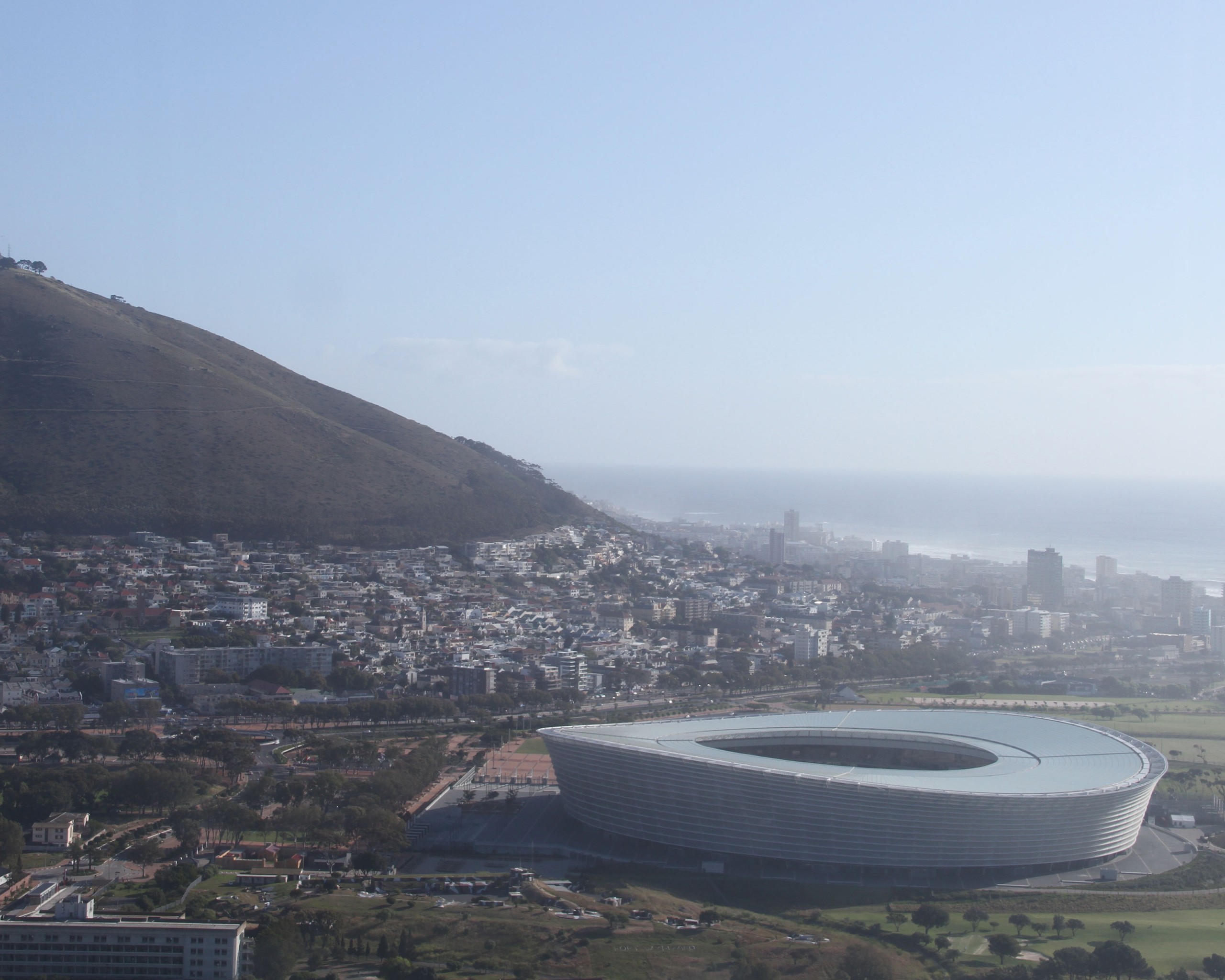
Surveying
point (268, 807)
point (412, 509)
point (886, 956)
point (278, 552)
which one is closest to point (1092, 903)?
point (886, 956)

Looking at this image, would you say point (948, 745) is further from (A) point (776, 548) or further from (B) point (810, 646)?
(A) point (776, 548)

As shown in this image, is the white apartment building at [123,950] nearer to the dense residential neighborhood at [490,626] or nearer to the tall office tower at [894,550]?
the dense residential neighborhood at [490,626]

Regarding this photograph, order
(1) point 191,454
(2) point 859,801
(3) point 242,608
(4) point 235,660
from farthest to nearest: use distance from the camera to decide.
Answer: (1) point 191,454 < (3) point 242,608 < (4) point 235,660 < (2) point 859,801

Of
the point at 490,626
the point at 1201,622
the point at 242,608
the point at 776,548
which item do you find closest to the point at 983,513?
the point at 776,548

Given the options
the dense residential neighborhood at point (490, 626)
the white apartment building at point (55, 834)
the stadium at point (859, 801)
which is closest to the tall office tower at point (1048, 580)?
the dense residential neighborhood at point (490, 626)

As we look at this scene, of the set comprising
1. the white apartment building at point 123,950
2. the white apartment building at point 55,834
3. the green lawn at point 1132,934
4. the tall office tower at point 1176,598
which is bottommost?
the white apartment building at point 55,834

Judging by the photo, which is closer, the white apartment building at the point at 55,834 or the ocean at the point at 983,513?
the white apartment building at the point at 55,834

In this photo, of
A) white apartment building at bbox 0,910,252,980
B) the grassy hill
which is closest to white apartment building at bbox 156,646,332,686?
the grassy hill

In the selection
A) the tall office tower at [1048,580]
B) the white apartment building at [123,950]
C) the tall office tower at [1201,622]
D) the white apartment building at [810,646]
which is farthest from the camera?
the tall office tower at [1048,580]
